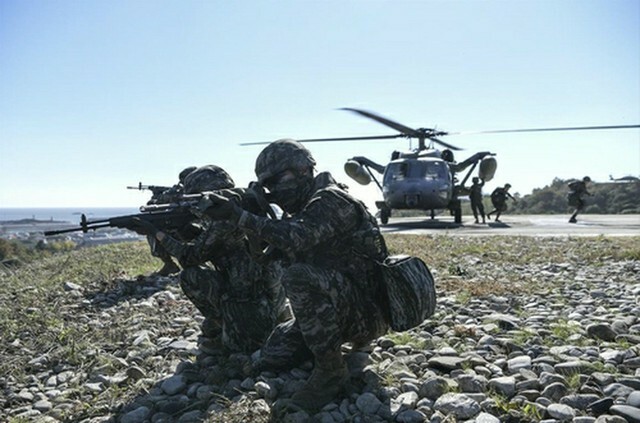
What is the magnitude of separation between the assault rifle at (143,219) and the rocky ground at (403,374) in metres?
0.99

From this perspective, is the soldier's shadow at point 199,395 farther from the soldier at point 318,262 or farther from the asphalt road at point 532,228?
the asphalt road at point 532,228

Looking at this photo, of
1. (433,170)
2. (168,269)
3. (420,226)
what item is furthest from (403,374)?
(433,170)

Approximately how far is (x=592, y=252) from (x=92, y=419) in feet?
28.1

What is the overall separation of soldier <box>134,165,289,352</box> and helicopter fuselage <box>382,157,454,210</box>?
14.5 meters

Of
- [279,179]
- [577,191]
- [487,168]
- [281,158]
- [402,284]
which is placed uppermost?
[487,168]

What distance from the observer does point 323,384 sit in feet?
9.48

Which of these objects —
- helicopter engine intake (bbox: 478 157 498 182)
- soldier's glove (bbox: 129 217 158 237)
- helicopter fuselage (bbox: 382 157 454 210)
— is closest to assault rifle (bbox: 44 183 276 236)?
soldier's glove (bbox: 129 217 158 237)

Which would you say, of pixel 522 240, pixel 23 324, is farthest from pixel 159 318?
pixel 522 240

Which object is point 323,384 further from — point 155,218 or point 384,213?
point 384,213

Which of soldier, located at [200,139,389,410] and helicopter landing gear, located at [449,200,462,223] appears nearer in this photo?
soldier, located at [200,139,389,410]

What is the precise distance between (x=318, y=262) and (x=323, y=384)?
28.3 inches

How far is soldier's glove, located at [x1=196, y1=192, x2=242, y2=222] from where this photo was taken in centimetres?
300

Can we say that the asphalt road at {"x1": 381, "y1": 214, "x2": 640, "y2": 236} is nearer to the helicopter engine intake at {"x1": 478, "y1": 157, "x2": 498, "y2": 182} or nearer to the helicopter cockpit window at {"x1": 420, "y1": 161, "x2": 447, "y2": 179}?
the helicopter cockpit window at {"x1": 420, "y1": 161, "x2": 447, "y2": 179}

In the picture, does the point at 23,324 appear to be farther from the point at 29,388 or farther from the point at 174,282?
the point at 174,282
